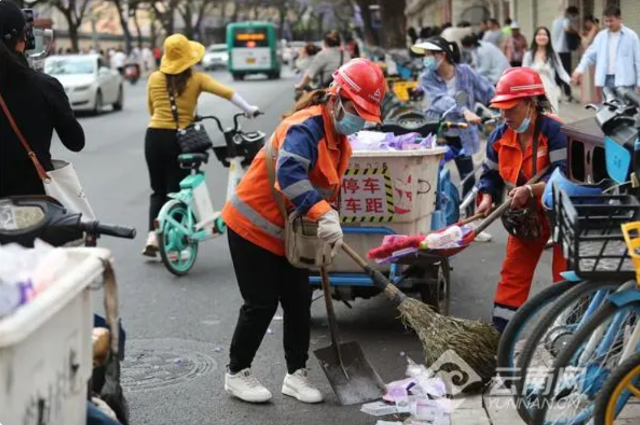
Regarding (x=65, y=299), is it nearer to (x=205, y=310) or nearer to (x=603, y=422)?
(x=603, y=422)

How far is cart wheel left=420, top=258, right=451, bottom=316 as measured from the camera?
6516 mm

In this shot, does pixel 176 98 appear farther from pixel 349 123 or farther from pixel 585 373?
pixel 585 373

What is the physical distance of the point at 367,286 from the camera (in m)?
6.44

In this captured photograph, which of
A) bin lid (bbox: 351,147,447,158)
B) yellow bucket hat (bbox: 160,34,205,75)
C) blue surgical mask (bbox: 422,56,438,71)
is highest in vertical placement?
yellow bucket hat (bbox: 160,34,205,75)

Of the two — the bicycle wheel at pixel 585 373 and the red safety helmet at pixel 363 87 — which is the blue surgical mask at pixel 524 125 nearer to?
the red safety helmet at pixel 363 87

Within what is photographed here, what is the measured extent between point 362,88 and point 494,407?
1.61 meters

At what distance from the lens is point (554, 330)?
14.3 ft

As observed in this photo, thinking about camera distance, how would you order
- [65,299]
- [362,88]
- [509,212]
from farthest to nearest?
[509,212], [362,88], [65,299]

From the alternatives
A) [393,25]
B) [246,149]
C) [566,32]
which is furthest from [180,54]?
[393,25]

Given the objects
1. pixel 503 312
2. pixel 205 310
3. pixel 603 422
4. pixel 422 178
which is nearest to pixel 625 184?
pixel 603 422

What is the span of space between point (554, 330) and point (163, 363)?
2640 millimetres

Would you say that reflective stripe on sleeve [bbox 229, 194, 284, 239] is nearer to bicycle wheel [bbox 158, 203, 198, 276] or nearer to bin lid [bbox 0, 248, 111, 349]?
bin lid [bbox 0, 248, 111, 349]

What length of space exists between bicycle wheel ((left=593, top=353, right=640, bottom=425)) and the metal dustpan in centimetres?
169

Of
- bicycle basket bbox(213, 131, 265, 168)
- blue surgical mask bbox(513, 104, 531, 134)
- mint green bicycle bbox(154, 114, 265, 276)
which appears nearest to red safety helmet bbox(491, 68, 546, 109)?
blue surgical mask bbox(513, 104, 531, 134)
